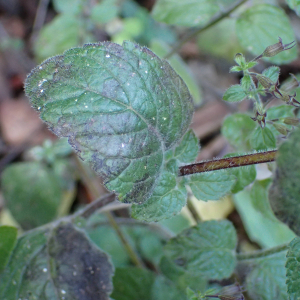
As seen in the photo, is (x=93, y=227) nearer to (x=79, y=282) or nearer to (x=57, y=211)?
(x=57, y=211)

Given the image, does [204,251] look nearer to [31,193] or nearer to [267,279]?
[267,279]

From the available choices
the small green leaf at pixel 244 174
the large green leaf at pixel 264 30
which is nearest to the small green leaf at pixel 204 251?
the small green leaf at pixel 244 174

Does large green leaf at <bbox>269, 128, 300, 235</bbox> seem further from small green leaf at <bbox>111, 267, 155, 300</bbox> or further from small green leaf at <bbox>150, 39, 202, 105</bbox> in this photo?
small green leaf at <bbox>150, 39, 202, 105</bbox>

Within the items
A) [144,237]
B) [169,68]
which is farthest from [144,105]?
[144,237]

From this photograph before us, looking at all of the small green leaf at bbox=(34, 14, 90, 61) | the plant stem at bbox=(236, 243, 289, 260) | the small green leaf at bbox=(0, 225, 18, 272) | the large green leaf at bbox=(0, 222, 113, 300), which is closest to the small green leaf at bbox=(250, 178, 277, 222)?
the plant stem at bbox=(236, 243, 289, 260)

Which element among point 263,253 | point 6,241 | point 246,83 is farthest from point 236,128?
point 6,241

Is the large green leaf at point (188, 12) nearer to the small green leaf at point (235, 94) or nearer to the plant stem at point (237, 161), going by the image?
the small green leaf at point (235, 94)

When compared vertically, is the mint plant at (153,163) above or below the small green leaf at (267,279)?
above

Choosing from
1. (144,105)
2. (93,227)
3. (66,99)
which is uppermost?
(66,99)
